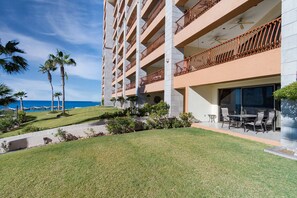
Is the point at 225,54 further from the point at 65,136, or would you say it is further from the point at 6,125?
the point at 6,125

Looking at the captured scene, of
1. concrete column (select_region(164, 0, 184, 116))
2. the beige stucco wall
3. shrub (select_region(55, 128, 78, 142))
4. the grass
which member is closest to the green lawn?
shrub (select_region(55, 128, 78, 142))

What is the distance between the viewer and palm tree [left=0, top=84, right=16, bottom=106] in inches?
539

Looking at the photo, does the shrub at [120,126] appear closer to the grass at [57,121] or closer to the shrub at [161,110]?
the shrub at [161,110]

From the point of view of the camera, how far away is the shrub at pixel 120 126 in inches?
428

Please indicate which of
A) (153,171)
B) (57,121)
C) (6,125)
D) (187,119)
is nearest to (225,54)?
(187,119)

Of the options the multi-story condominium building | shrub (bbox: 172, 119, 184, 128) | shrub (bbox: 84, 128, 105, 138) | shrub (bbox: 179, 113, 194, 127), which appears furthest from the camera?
shrub (bbox: 179, 113, 194, 127)

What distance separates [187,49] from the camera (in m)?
16.1

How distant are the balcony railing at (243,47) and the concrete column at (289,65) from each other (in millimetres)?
452

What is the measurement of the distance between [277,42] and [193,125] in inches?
265

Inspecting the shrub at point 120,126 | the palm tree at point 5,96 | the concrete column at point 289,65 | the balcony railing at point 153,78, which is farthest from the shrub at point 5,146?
the concrete column at point 289,65

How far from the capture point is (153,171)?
5238mm

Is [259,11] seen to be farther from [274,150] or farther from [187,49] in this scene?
[274,150]

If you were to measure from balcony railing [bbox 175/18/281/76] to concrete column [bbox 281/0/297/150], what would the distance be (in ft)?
1.48

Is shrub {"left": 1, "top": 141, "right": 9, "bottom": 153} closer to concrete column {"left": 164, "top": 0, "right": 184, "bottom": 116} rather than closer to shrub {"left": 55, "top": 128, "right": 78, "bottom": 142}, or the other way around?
shrub {"left": 55, "top": 128, "right": 78, "bottom": 142}
